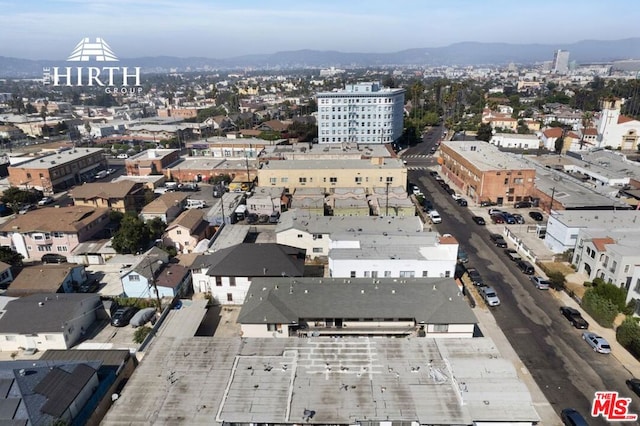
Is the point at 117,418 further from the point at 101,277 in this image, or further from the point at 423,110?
the point at 423,110

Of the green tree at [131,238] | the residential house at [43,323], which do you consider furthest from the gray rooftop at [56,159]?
the residential house at [43,323]

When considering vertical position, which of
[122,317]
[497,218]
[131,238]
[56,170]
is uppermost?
[56,170]

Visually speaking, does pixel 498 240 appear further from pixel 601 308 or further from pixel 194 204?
pixel 194 204

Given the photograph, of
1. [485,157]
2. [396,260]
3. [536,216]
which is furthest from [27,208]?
[536,216]

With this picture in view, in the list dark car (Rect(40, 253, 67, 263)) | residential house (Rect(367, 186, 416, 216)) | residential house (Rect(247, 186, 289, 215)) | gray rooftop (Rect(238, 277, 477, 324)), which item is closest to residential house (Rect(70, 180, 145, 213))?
dark car (Rect(40, 253, 67, 263))

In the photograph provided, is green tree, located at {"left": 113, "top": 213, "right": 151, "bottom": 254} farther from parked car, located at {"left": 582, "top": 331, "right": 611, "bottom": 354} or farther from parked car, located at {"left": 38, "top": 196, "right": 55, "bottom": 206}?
parked car, located at {"left": 582, "top": 331, "right": 611, "bottom": 354}

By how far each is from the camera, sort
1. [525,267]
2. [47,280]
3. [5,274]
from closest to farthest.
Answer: [47,280] → [5,274] → [525,267]

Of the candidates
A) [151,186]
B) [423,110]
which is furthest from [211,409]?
[423,110]
